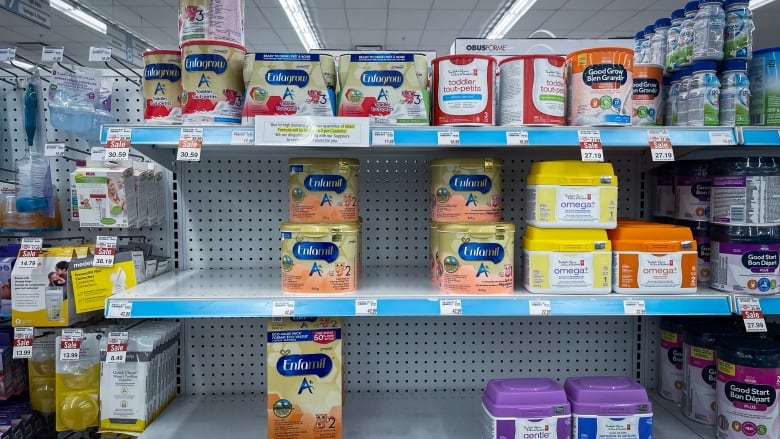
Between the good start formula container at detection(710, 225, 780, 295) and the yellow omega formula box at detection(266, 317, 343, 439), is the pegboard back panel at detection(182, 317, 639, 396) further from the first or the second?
the good start formula container at detection(710, 225, 780, 295)

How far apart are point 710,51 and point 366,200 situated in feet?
3.94

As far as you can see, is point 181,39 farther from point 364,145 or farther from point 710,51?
point 710,51

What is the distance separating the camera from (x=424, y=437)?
1592 millimetres

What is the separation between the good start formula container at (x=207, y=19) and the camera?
4.52 feet

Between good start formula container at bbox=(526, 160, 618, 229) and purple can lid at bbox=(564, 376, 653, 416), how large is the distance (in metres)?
0.49

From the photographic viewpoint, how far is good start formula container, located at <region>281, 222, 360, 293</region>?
139cm

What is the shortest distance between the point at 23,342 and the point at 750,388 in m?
2.34

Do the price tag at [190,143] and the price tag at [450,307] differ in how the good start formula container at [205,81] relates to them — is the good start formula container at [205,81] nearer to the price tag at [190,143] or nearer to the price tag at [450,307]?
the price tag at [190,143]

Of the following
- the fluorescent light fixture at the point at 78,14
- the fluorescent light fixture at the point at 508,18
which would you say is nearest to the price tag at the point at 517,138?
the fluorescent light fixture at the point at 508,18

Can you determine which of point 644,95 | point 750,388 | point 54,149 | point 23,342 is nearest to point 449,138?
point 644,95

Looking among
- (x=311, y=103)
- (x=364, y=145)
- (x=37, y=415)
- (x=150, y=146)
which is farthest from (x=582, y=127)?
(x=37, y=415)

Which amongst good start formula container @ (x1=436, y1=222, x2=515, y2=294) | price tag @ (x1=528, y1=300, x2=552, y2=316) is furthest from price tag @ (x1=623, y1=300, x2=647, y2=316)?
good start formula container @ (x1=436, y1=222, x2=515, y2=294)

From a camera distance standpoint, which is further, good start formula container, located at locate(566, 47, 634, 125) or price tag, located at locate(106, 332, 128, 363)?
price tag, located at locate(106, 332, 128, 363)

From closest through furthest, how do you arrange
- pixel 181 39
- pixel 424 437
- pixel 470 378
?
pixel 181 39 < pixel 424 437 < pixel 470 378
